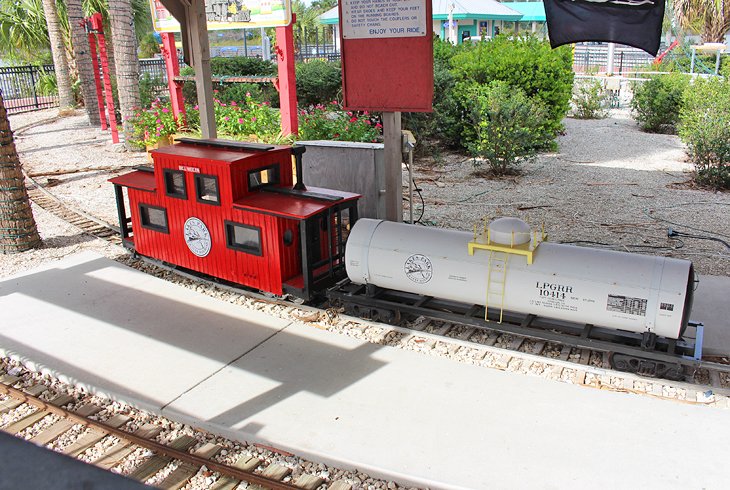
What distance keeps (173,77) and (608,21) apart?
14.8 metres

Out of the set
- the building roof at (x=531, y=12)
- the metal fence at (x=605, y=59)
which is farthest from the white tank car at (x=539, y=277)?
the building roof at (x=531, y=12)

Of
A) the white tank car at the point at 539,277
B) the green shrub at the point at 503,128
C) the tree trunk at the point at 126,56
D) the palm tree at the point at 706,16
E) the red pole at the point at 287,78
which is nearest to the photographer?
the white tank car at the point at 539,277

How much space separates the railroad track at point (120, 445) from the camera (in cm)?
562

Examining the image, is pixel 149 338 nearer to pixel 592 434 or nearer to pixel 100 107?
pixel 592 434

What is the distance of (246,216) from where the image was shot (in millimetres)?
8922

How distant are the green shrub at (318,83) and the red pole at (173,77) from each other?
17.3ft

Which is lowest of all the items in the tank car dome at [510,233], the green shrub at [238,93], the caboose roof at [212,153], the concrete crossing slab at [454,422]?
the concrete crossing slab at [454,422]

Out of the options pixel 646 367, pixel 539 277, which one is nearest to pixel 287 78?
pixel 539 277

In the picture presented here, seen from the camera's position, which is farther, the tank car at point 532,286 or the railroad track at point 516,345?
the railroad track at point 516,345

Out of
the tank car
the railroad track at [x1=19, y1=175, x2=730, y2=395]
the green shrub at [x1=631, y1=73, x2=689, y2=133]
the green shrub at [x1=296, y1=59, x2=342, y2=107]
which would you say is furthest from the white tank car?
the green shrub at [x1=631, y1=73, x2=689, y2=133]

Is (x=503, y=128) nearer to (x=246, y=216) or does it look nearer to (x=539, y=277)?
(x=246, y=216)

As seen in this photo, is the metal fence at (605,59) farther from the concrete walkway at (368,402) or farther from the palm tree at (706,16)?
the concrete walkway at (368,402)

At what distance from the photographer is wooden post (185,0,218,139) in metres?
11.2

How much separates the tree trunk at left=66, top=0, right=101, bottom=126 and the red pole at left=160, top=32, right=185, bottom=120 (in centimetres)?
694
